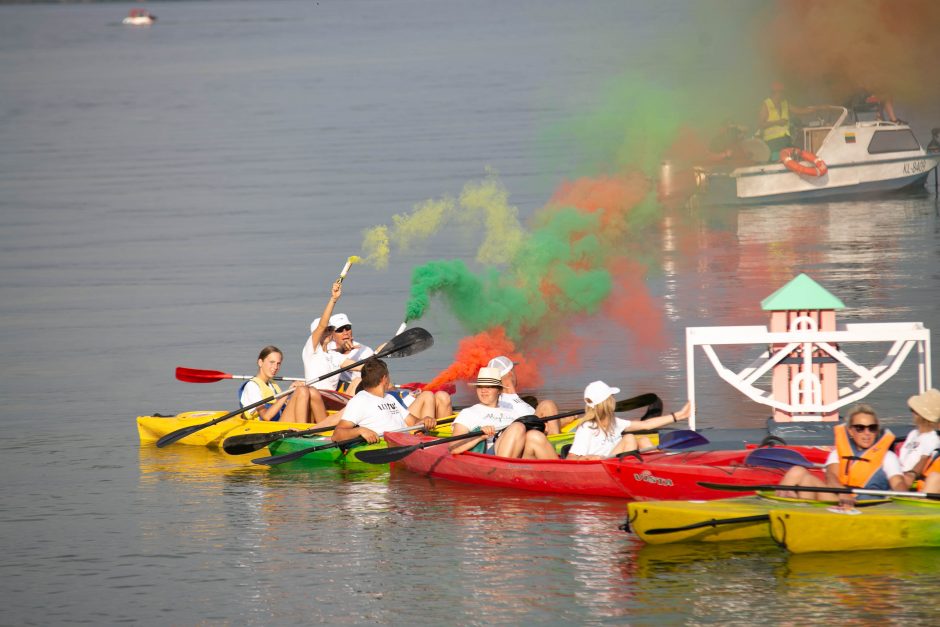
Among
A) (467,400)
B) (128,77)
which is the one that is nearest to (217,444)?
(467,400)

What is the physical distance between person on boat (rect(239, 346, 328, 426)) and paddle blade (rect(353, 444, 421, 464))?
149 cm

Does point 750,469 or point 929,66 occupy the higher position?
point 929,66

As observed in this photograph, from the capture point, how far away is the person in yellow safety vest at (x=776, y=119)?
33.7 metres

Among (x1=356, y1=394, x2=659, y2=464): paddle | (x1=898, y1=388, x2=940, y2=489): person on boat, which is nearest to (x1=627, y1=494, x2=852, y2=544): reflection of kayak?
(x1=898, y1=388, x2=940, y2=489): person on boat

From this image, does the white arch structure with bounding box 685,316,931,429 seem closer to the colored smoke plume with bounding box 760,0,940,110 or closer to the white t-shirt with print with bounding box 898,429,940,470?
the white t-shirt with print with bounding box 898,429,940,470

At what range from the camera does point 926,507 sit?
12.6 meters

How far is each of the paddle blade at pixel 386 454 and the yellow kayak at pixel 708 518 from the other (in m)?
3.26

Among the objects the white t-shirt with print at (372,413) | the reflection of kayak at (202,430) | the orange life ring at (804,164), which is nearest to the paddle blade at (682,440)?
the white t-shirt with print at (372,413)

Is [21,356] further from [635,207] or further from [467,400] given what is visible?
[635,207]

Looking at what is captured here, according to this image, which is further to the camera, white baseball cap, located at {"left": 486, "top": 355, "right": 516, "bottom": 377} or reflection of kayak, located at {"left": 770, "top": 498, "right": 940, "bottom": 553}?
white baseball cap, located at {"left": 486, "top": 355, "right": 516, "bottom": 377}

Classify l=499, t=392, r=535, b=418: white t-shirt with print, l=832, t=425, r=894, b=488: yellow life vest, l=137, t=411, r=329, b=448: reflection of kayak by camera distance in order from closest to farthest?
1. l=832, t=425, r=894, b=488: yellow life vest
2. l=499, t=392, r=535, b=418: white t-shirt with print
3. l=137, t=411, r=329, b=448: reflection of kayak

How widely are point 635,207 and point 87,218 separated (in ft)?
67.6

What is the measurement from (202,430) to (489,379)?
14.1 feet

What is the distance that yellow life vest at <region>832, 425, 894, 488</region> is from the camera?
12.9m
